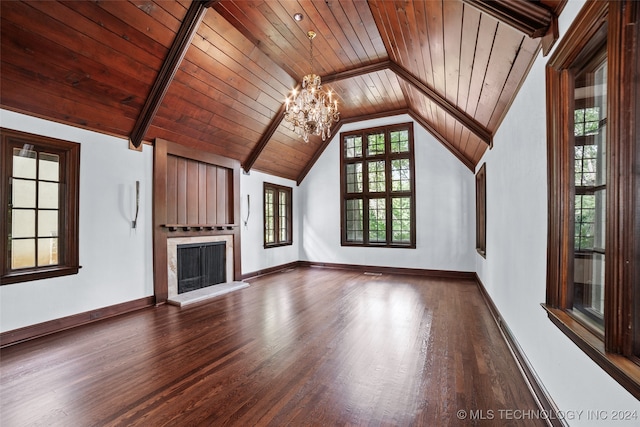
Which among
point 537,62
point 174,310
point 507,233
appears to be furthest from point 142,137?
point 507,233

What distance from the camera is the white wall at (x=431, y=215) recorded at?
6.05 meters

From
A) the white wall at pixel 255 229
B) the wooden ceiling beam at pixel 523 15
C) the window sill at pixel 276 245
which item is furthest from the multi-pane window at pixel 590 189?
the window sill at pixel 276 245

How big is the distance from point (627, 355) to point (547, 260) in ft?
2.56

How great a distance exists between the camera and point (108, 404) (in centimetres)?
198

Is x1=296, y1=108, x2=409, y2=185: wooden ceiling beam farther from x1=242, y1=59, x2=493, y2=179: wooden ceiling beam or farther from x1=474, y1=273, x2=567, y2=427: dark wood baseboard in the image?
x1=474, y1=273, x2=567, y2=427: dark wood baseboard

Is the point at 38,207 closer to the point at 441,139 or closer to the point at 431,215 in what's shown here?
the point at 431,215

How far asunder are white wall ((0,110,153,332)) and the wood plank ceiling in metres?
0.27

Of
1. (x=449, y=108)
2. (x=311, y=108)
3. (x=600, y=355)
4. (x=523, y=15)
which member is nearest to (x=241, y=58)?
(x=311, y=108)

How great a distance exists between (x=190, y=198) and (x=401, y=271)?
15.8 feet

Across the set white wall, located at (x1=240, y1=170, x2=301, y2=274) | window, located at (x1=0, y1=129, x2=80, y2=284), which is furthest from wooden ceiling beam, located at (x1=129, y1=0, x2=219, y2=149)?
white wall, located at (x1=240, y1=170, x2=301, y2=274)

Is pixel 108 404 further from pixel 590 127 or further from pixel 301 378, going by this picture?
pixel 590 127

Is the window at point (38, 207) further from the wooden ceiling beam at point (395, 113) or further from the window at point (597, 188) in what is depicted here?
the window at point (597, 188)

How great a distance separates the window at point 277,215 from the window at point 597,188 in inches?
228

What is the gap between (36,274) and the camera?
312 cm
